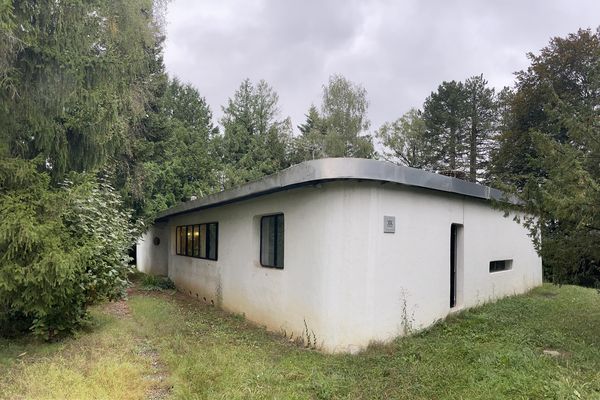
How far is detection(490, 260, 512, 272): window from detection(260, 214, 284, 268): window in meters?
4.86

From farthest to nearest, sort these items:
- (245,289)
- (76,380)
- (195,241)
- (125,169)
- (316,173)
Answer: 1. (125,169)
2. (195,241)
3. (245,289)
4. (316,173)
5. (76,380)

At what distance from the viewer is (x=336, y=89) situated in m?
24.7

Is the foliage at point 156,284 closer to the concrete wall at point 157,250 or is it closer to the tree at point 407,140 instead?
the concrete wall at point 157,250

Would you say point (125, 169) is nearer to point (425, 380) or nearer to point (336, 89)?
point (425, 380)

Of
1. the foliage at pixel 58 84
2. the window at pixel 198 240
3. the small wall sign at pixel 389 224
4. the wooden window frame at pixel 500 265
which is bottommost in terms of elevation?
the wooden window frame at pixel 500 265

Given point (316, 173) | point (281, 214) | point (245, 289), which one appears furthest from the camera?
point (245, 289)

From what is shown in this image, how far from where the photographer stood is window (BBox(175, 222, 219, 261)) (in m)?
10.0

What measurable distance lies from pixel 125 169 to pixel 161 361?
29.2 feet

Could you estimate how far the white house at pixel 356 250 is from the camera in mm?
5574

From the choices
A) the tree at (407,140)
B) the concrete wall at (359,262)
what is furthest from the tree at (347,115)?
the concrete wall at (359,262)

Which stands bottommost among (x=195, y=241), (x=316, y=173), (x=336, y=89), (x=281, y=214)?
(x=195, y=241)

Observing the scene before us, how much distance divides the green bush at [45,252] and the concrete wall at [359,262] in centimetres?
269

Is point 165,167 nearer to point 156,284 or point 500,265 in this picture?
point 156,284

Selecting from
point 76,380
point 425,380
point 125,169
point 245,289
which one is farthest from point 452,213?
point 125,169
